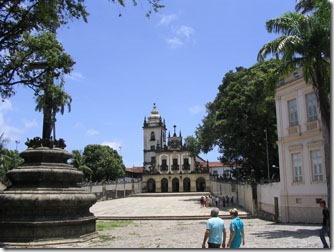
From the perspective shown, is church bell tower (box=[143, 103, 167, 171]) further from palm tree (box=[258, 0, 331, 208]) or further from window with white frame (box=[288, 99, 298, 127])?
palm tree (box=[258, 0, 331, 208])

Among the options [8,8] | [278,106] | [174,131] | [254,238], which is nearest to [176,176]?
[174,131]

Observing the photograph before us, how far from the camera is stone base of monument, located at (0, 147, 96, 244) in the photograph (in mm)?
10766

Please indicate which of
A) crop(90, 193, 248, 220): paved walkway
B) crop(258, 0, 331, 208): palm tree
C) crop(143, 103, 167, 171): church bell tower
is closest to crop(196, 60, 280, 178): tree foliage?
crop(90, 193, 248, 220): paved walkway

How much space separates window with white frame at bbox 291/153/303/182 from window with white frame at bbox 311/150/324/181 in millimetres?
814

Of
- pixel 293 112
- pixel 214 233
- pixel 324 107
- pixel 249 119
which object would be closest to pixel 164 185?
pixel 249 119

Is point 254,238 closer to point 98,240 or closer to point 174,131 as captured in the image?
point 98,240

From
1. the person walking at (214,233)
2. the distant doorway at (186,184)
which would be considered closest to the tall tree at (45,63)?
the person walking at (214,233)

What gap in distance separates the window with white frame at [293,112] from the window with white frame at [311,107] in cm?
92

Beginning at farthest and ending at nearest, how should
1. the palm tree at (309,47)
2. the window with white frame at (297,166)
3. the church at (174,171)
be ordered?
1. the church at (174,171)
2. the window with white frame at (297,166)
3. the palm tree at (309,47)

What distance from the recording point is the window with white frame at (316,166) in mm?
16625

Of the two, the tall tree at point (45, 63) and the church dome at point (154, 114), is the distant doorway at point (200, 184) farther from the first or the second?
the tall tree at point (45, 63)

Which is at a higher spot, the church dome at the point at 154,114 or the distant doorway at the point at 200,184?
the church dome at the point at 154,114

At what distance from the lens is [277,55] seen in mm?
13430

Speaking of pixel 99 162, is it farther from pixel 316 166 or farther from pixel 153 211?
pixel 316 166
